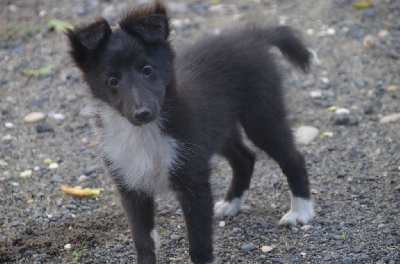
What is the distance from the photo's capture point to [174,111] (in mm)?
4574

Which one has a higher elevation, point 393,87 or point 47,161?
point 47,161

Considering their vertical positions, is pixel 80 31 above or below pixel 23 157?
above

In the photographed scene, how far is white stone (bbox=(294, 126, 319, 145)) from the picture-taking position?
22.7 feet

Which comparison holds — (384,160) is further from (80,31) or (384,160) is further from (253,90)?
(80,31)

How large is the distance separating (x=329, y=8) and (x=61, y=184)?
536 cm

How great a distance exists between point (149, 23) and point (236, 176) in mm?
1981

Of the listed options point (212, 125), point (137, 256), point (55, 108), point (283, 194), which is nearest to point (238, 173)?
point (283, 194)

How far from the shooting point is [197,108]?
4.80 metres

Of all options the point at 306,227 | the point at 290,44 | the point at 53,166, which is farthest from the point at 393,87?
the point at 53,166

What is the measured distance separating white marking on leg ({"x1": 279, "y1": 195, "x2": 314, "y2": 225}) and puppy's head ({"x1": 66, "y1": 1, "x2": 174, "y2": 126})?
1.78 metres

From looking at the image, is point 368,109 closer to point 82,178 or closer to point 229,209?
point 229,209

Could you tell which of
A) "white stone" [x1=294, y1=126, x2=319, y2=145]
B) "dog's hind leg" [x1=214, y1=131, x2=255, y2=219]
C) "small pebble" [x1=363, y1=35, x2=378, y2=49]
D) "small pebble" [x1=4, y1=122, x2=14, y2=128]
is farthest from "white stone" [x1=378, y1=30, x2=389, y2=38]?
"small pebble" [x1=4, y1=122, x2=14, y2=128]

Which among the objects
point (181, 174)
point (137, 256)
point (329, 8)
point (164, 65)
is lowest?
point (329, 8)

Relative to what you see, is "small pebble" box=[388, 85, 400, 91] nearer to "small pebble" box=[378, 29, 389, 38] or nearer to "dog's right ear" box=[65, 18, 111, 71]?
"small pebble" box=[378, 29, 389, 38]
